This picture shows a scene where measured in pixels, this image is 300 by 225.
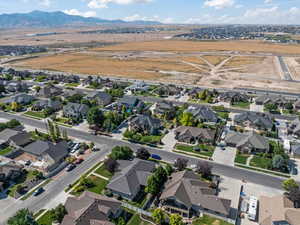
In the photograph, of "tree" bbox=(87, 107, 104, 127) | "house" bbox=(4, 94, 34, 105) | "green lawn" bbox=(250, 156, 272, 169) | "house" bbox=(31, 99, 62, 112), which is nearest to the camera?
"green lawn" bbox=(250, 156, 272, 169)

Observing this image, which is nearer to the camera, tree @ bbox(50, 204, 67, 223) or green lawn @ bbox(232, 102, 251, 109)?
tree @ bbox(50, 204, 67, 223)

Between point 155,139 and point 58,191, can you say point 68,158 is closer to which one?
point 58,191

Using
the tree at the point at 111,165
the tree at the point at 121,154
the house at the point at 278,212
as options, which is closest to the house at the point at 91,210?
the tree at the point at 111,165

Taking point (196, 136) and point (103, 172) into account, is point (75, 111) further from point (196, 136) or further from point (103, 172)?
point (196, 136)

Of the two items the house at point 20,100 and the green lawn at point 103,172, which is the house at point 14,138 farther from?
the house at point 20,100

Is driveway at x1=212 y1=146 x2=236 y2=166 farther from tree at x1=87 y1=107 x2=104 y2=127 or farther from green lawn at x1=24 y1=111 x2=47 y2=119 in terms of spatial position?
green lawn at x1=24 y1=111 x2=47 y2=119

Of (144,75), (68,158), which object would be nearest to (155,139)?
(68,158)

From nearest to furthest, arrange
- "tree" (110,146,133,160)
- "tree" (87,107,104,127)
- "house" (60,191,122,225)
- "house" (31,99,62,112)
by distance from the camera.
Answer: "house" (60,191,122,225) < "tree" (110,146,133,160) < "tree" (87,107,104,127) < "house" (31,99,62,112)

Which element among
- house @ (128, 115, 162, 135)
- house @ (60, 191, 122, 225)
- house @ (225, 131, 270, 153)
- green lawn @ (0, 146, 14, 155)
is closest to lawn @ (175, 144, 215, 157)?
house @ (225, 131, 270, 153)
